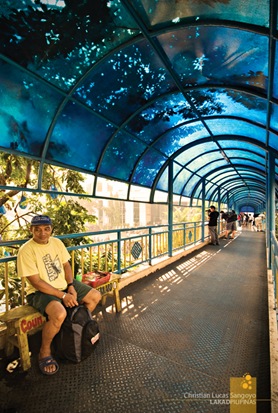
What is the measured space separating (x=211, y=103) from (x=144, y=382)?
459 cm

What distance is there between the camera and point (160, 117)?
184 inches

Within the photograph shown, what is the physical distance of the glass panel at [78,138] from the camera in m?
3.39

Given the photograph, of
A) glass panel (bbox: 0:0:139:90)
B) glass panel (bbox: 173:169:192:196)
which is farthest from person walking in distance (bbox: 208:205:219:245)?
glass panel (bbox: 0:0:139:90)

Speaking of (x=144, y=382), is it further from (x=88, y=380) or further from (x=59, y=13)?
(x=59, y=13)

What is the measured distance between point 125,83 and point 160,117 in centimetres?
145

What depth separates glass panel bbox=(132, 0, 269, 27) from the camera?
2082 millimetres

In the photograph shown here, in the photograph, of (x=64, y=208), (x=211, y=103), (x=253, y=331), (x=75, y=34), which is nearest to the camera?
(x=75, y=34)

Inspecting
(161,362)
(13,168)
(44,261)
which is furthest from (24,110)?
(161,362)

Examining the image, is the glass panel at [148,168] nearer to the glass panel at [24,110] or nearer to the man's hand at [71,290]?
the glass panel at [24,110]

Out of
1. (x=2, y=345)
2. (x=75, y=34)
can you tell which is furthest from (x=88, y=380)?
(x=75, y=34)

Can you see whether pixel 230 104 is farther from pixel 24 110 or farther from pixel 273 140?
pixel 24 110

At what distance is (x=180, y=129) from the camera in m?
5.42

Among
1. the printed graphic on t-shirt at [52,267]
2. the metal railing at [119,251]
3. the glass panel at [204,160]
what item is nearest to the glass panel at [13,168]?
the metal railing at [119,251]

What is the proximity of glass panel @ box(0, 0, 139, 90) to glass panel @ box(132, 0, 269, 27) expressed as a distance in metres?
0.23
